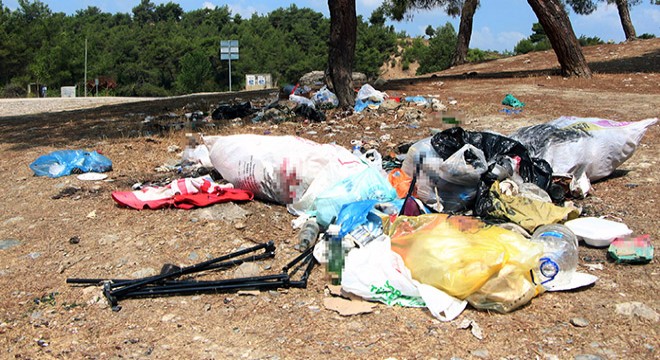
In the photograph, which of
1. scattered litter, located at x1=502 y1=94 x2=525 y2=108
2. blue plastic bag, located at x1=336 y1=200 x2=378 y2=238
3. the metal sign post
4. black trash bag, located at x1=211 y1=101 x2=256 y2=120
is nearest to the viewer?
blue plastic bag, located at x1=336 y1=200 x2=378 y2=238

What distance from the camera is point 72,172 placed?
14.8ft

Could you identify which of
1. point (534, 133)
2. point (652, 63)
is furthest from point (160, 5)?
point (534, 133)

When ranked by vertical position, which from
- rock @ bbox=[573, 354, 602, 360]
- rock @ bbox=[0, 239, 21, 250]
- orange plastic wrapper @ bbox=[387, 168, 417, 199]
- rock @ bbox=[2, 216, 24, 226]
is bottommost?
rock @ bbox=[573, 354, 602, 360]

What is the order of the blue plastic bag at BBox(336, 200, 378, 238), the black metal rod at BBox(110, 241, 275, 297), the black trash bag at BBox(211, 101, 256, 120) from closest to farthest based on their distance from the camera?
the black metal rod at BBox(110, 241, 275, 297), the blue plastic bag at BBox(336, 200, 378, 238), the black trash bag at BBox(211, 101, 256, 120)

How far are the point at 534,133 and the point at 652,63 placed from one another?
8.46m

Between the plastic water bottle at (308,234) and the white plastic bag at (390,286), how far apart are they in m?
0.48

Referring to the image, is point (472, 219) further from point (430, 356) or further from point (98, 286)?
point (98, 286)

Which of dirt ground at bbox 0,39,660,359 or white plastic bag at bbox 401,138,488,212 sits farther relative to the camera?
white plastic bag at bbox 401,138,488,212

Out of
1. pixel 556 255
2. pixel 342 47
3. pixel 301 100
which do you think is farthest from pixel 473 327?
pixel 342 47

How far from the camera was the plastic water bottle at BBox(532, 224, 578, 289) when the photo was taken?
247cm

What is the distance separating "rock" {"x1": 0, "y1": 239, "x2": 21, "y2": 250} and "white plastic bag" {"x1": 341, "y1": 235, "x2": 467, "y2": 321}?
2.03 m

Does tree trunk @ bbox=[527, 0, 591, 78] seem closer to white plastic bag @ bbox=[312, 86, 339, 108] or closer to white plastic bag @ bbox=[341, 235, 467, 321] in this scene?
white plastic bag @ bbox=[312, 86, 339, 108]

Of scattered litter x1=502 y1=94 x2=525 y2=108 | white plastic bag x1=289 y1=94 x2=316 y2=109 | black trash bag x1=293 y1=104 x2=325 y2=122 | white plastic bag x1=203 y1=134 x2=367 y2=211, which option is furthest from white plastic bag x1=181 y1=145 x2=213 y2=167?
scattered litter x1=502 y1=94 x2=525 y2=108

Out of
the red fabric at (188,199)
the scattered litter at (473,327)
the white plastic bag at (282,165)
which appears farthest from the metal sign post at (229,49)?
the scattered litter at (473,327)
